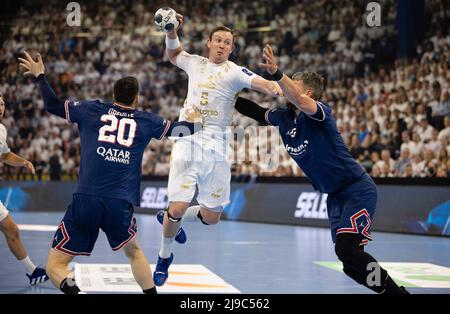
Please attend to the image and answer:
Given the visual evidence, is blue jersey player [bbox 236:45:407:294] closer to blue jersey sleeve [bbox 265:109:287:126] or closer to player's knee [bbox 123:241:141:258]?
blue jersey sleeve [bbox 265:109:287:126]

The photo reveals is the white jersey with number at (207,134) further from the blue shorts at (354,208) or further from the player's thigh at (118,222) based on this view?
→ the blue shorts at (354,208)

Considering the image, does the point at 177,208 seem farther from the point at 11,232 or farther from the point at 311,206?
the point at 311,206

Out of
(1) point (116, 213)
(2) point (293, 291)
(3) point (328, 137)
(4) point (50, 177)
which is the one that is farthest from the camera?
(4) point (50, 177)

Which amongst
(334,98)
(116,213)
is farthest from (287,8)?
(116,213)

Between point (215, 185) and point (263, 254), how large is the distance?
3.32 m

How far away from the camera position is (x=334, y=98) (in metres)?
22.6

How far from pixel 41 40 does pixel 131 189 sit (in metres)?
24.4

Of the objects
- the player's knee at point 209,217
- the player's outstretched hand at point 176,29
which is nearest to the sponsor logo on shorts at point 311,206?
the player's knee at point 209,217

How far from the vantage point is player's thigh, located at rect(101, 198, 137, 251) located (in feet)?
22.3

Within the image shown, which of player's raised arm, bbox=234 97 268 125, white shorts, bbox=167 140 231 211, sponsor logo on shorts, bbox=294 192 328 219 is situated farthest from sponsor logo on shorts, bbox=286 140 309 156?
sponsor logo on shorts, bbox=294 192 328 219

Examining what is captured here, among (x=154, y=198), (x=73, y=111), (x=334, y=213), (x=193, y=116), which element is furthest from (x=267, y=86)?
(x=154, y=198)

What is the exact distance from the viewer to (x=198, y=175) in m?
9.41

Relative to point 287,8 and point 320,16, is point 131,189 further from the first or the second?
point 287,8

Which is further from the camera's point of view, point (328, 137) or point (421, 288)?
point (421, 288)
